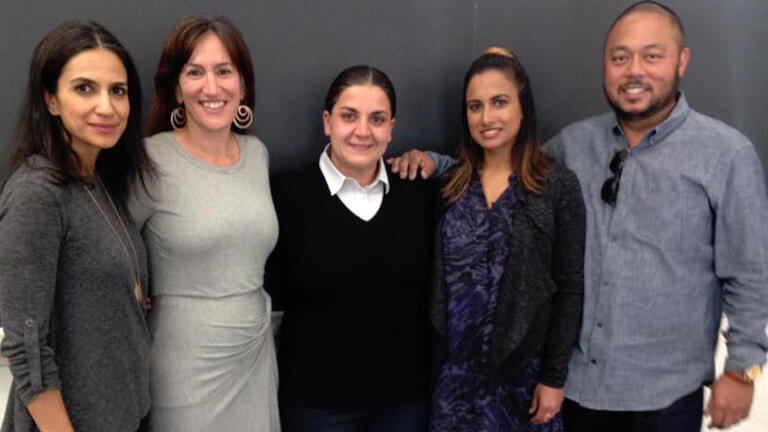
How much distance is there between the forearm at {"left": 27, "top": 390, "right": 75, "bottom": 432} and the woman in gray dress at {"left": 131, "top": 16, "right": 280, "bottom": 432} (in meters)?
0.27

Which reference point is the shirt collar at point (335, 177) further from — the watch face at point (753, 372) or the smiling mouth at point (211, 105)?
the watch face at point (753, 372)

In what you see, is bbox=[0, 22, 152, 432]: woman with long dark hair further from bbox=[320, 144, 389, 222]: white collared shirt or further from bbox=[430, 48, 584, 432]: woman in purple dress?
bbox=[430, 48, 584, 432]: woman in purple dress

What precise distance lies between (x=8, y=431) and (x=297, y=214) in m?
0.73

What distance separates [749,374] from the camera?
144cm

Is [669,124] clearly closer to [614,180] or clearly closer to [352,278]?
[614,180]

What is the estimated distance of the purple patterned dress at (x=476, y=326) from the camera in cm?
148

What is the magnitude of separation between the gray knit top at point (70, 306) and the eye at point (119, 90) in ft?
0.62

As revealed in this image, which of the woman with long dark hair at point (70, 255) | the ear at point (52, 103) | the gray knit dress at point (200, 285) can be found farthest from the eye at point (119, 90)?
the gray knit dress at point (200, 285)

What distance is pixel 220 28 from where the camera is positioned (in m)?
1.39

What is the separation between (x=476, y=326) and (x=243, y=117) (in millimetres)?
795

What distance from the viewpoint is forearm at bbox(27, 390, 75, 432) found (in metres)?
1.07

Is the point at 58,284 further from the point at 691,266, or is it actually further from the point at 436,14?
the point at 691,266

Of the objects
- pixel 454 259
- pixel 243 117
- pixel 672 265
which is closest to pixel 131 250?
pixel 243 117

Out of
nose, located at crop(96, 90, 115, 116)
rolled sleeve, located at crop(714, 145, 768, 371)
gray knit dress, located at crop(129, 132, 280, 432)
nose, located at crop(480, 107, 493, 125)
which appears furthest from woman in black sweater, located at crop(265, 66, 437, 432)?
rolled sleeve, located at crop(714, 145, 768, 371)
